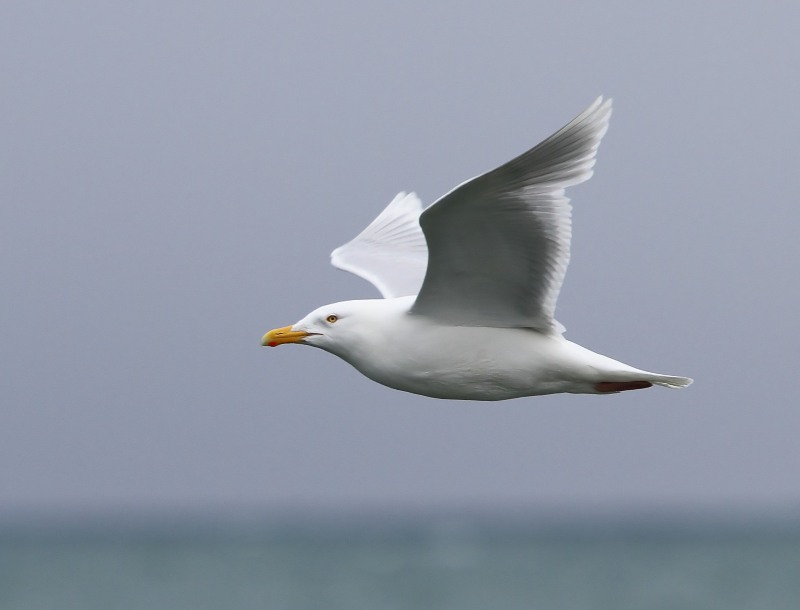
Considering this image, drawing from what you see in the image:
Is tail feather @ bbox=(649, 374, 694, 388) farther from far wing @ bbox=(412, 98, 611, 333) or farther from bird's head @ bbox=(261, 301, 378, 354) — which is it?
bird's head @ bbox=(261, 301, 378, 354)

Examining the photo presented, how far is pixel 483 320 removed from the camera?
1081cm

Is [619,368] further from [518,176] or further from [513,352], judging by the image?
[518,176]

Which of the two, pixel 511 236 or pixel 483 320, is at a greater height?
pixel 511 236

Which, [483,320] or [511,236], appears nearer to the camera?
[511,236]

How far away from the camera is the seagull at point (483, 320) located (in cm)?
1002

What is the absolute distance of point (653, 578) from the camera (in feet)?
223

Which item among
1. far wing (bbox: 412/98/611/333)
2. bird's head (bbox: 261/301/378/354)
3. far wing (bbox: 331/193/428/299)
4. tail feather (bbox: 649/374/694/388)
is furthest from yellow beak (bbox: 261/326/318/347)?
tail feather (bbox: 649/374/694/388)

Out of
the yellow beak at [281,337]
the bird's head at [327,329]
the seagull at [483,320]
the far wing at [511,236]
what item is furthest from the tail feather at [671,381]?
the yellow beak at [281,337]

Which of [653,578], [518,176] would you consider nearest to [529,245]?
[518,176]

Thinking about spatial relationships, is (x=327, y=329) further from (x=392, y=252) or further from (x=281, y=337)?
(x=392, y=252)

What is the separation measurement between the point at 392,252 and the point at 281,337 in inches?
109

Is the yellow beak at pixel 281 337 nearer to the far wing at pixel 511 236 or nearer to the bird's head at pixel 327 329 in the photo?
the bird's head at pixel 327 329

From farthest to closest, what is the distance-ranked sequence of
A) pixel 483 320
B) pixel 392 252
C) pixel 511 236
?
pixel 392 252 < pixel 483 320 < pixel 511 236

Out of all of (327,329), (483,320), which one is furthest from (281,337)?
(483,320)
